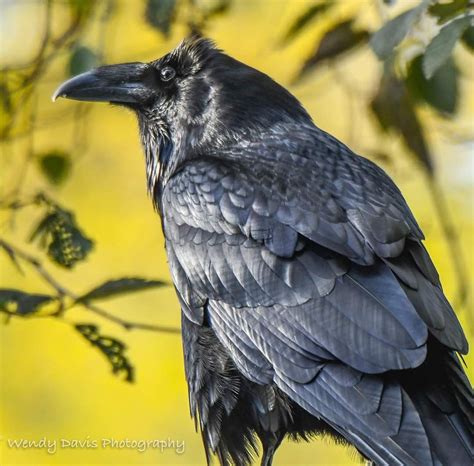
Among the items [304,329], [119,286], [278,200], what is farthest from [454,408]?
[119,286]

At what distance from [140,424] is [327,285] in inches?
160

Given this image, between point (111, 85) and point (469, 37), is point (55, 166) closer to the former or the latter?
point (111, 85)

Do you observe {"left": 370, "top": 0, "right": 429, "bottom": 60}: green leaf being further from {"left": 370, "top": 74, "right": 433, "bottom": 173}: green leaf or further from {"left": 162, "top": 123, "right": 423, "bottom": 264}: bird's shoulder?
{"left": 370, "top": 74, "right": 433, "bottom": 173}: green leaf

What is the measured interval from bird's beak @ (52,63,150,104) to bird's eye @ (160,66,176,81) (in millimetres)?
74

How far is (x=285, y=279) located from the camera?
5125 mm

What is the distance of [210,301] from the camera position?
541cm

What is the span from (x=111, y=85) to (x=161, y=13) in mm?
415

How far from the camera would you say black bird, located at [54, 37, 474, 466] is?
4789mm

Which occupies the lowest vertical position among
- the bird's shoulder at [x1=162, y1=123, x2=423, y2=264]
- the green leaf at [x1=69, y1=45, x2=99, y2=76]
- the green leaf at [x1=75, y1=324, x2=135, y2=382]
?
the green leaf at [x1=75, y1=324, x2=135, y2=382]

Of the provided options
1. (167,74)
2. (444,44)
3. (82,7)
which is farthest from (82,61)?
(444,44)

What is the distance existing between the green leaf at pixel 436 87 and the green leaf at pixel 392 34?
63cm

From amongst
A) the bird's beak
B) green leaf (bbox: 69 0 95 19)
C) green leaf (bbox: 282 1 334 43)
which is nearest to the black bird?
the bird's beak

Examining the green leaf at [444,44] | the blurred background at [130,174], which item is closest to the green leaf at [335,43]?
the blurred background at [130,174]

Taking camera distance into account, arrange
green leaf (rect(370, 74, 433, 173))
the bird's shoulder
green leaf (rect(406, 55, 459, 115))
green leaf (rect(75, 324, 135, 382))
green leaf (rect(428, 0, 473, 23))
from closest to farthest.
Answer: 1. the bird's shoulder
2. green leaf (rect(428, 0, 473, 23))
3. green leaf (rect(75, 324, 135, 382))
4. green leaf (rect(406, 55, 459, 115))
5. green leaf (rect(370, 74, 433, 173))
